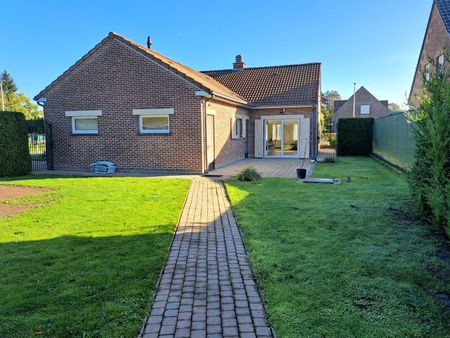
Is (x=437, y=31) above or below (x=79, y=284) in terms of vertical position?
above

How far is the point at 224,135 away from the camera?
55.2ft

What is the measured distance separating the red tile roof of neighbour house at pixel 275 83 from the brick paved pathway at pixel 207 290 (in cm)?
1569

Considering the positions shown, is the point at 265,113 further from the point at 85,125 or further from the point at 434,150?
the point at 434,150

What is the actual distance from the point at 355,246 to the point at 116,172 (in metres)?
11.9

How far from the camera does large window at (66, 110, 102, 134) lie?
49.9 ft

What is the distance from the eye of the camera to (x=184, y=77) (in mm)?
13688

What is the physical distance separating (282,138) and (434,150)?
1573 cm

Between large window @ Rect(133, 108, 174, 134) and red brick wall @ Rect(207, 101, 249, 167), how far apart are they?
1.82 meters

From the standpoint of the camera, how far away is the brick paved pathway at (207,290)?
3.10 meters

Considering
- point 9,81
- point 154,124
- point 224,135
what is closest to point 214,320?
point 154,124

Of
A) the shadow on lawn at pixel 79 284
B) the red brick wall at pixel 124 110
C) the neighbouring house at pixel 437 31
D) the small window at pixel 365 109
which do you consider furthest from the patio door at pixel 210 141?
the small window at pixel 365 109

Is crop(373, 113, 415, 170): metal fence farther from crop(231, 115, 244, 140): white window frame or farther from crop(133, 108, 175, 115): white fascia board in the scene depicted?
crop(133, 108, 175, 115): white fascia board

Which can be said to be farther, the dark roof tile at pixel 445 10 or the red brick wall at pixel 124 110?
the dark roof tile at pixel 445 10

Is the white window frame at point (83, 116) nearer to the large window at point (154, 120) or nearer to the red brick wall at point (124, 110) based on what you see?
the red brick wall at point (124, 110)
